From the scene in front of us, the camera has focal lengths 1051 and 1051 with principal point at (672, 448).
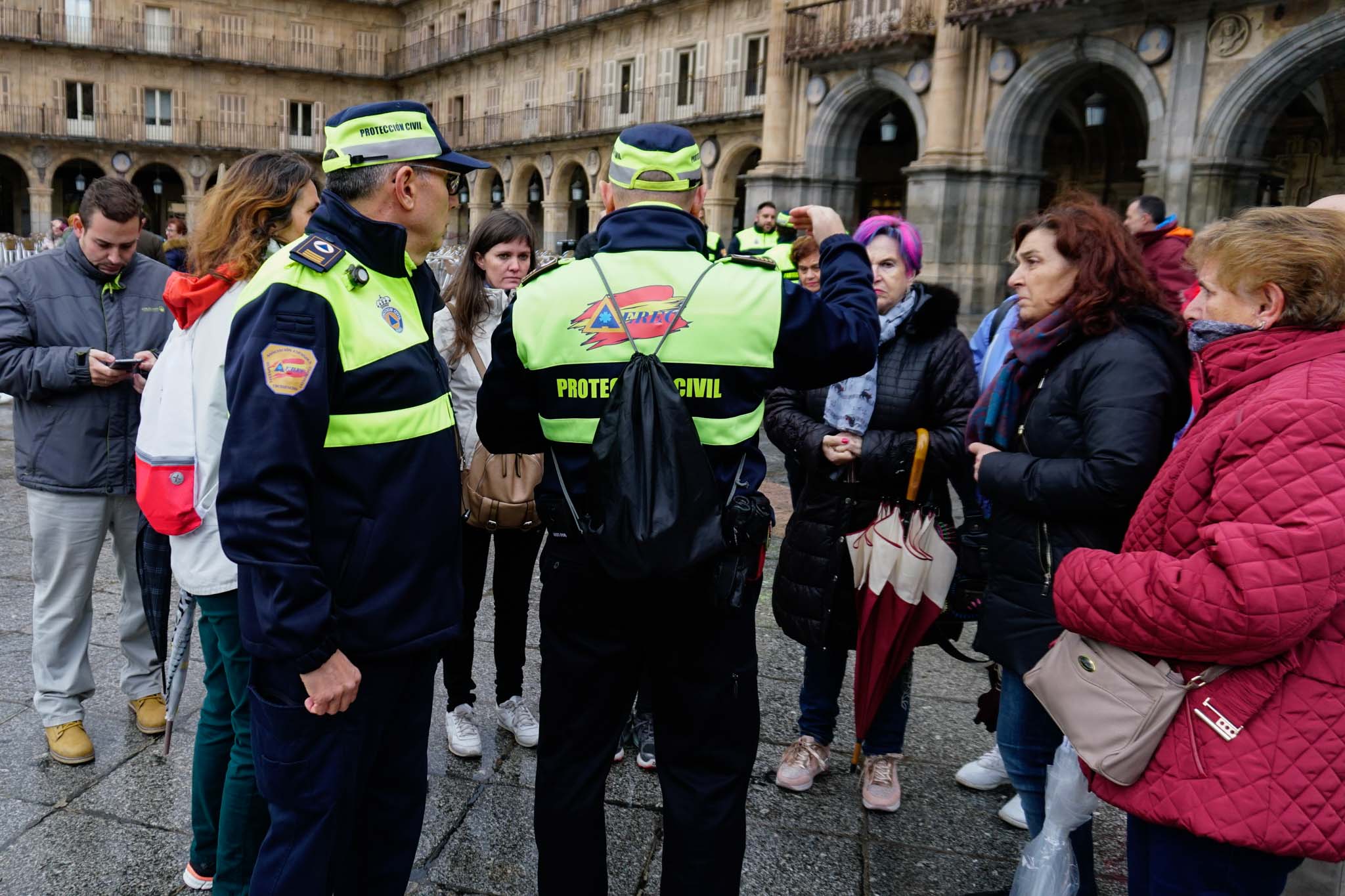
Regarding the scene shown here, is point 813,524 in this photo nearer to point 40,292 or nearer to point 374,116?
point 374,116

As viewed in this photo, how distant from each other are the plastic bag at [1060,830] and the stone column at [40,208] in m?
39.4

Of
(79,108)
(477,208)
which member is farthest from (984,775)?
(79,108)

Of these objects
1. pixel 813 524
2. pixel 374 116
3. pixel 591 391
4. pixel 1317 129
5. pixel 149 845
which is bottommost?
pixel 149 845

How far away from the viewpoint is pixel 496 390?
2.35m

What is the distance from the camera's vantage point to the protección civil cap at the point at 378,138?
2080 mm

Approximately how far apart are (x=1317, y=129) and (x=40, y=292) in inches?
757

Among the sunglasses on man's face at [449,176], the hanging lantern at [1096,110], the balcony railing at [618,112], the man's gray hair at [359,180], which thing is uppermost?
the balcony railing at [618,112]

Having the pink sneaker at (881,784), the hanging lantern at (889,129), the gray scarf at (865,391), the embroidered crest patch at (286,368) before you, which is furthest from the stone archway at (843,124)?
the embroidered crest patch at (286,368)

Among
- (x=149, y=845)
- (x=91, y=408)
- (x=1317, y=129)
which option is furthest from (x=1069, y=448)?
(x=1317, y=129)

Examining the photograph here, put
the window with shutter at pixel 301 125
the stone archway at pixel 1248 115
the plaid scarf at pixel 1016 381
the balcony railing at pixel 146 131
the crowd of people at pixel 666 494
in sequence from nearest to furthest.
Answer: the crowd of people at pixel 666 494 < the plaid scarf at pixel 1016 381 < the stone archway at pixel 1248 115 < the balcony railing at pixel 146 131 < the window with shutter at pixel 301 125

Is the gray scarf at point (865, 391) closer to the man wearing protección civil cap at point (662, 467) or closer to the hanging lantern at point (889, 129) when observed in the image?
the man wearing protección civil cap at point (662, 467)

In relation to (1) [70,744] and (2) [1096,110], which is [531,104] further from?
(1) [70,744]

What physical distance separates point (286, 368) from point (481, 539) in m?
1.63

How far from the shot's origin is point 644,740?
347 centimetres
